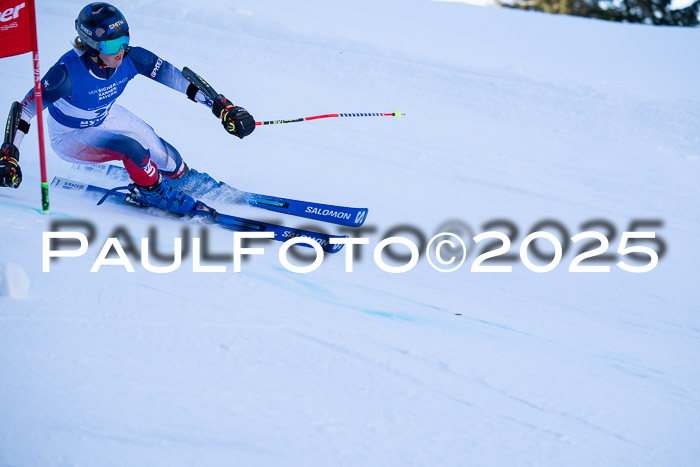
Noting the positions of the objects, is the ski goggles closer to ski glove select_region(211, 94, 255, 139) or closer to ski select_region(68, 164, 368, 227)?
ski glove select_region(211, 94, 255, 139)

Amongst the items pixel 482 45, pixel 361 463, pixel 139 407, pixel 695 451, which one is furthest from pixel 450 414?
pixel 482 45

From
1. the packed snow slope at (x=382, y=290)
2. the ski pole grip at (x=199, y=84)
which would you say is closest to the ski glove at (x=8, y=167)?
the packed snow slope at (x=382, y=290)

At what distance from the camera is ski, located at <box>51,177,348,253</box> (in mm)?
3547

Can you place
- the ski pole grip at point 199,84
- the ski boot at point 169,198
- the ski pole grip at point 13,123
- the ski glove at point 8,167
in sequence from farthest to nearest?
the ski pole grip at point 199,84
the ski boot at point 169,198
the ski pole grip at point 13,123
the ski glove at point 8,167

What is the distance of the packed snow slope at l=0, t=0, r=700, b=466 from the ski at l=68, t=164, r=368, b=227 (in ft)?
0.31

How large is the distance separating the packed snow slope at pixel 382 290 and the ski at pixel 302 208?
0.09 metres

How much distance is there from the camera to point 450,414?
2.12 meters

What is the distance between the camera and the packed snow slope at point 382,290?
196 cm

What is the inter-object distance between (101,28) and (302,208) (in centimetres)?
160

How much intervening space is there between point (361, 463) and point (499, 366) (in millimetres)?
877

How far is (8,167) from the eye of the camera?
320 cm

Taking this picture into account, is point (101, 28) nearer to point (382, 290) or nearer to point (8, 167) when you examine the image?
point (8, 167)

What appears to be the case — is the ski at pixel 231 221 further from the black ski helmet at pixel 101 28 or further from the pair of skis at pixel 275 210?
the black ski helmet at pixel 101 28

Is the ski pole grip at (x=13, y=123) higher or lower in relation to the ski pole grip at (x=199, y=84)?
lower
